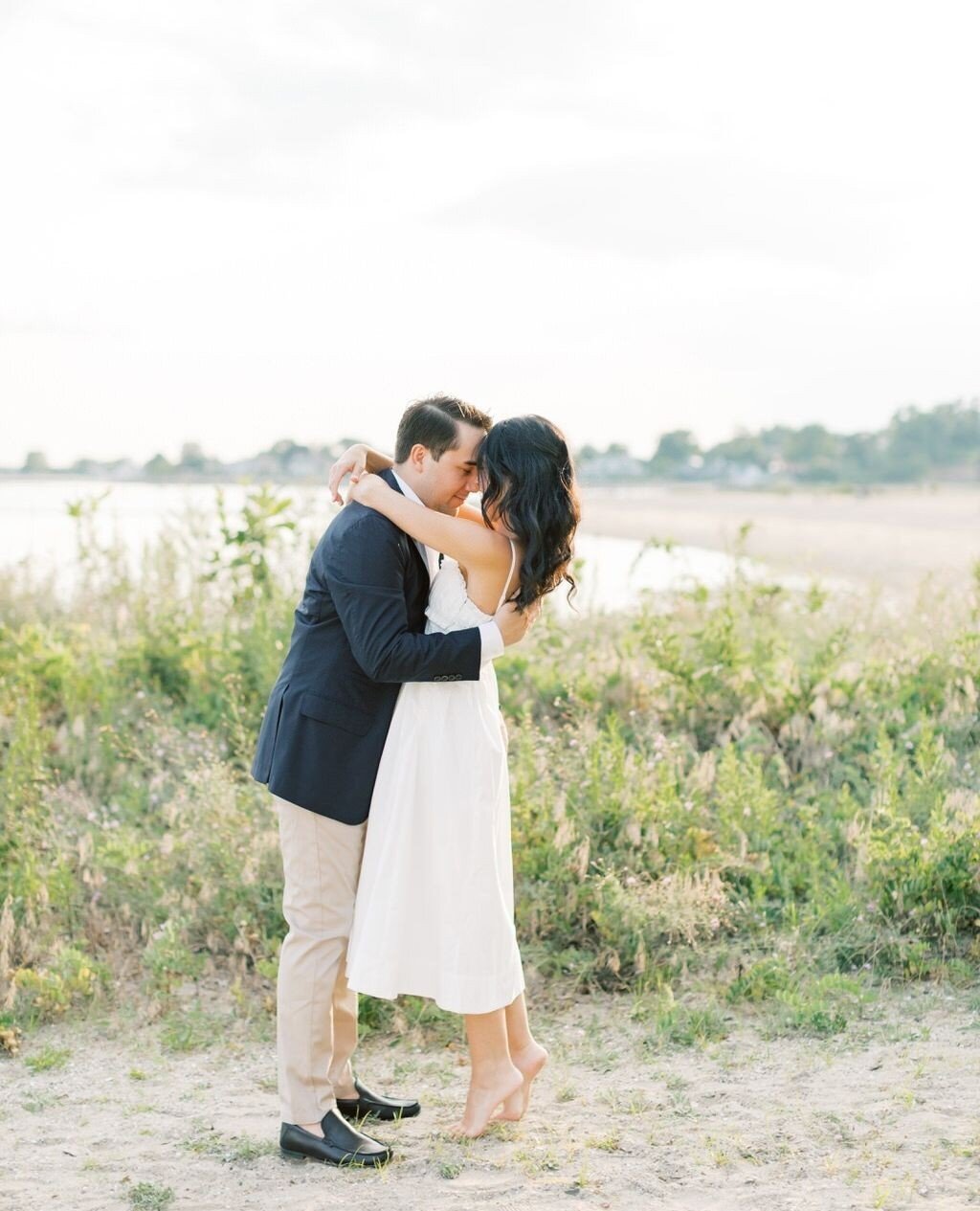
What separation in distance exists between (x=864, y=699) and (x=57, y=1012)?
491 cm

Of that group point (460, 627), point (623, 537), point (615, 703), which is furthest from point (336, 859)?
point (623, 537)

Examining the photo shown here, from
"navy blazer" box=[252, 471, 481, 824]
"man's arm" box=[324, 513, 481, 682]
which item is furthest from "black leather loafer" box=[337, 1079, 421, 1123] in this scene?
"man's arm" box=[324, 513, 481, 682]

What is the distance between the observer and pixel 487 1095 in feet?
14.1

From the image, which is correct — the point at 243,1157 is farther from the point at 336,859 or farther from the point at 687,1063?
the point at 687,1063

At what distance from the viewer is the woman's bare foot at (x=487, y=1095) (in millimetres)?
4277

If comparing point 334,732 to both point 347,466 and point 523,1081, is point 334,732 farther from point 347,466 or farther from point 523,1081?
point 523,1081

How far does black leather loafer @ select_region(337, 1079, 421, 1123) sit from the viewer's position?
450cm

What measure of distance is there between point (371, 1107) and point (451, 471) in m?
2.18

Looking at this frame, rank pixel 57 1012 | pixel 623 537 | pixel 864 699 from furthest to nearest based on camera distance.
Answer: pixel 623 537
pixel 864 699
pixel 57 1012

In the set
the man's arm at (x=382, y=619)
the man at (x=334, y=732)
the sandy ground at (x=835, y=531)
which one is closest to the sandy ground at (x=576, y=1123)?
the man at (x=334, y=732)

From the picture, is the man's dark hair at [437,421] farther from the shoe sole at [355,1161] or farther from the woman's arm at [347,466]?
the shoe sole at [355,1161]

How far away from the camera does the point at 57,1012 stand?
5523 mm

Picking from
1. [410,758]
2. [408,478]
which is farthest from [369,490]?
[410,758]

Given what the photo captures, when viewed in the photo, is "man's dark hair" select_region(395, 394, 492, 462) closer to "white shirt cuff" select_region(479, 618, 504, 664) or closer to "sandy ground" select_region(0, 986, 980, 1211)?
"white shirt cuff" select_region(479, 618, 504, 664)
